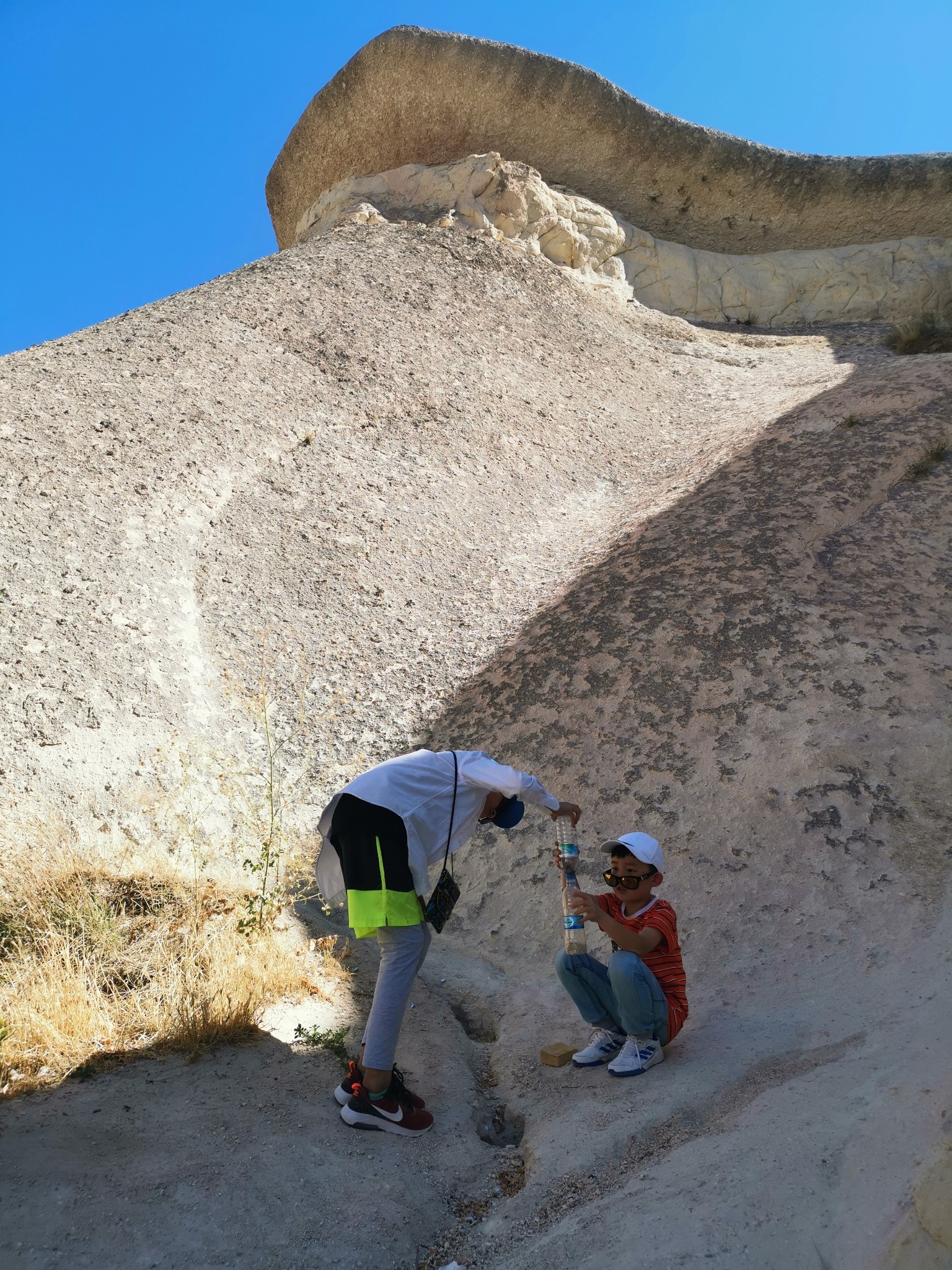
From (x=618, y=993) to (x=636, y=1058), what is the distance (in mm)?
254

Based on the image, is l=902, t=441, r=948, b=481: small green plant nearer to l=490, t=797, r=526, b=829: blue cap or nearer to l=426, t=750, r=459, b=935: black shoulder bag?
l=490, t=797, r=526, b=829: blue cap

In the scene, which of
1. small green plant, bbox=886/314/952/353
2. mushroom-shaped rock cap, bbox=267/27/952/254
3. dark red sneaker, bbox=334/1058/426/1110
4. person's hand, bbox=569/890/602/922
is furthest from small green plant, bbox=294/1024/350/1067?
mushroom-shaped rock cap, bbox=267/27/952/254

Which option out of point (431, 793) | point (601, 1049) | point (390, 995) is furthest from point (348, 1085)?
point (431, 793)

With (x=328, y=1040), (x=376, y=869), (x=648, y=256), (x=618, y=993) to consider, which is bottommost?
(x=328, y=1040)

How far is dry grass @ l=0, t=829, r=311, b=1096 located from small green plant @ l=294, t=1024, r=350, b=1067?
0.61 ft

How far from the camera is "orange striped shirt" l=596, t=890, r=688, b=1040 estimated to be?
321cm

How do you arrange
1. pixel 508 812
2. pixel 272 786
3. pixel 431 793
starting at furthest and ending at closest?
pixel 272 786 < pixel 508 812 < pixel 431 793

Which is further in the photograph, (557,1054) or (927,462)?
(927,462)

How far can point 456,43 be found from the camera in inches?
501

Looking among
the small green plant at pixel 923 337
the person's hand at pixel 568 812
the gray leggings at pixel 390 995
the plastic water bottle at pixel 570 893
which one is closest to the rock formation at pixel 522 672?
the gray leggings at pixel 390 995

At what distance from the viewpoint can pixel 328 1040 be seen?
348 centimetres

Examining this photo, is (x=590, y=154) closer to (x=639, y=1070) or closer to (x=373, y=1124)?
(x=639, y=1070)

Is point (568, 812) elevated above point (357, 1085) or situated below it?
above

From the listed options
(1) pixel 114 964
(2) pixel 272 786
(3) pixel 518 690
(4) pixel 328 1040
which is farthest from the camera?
(3) pixel 518 690
